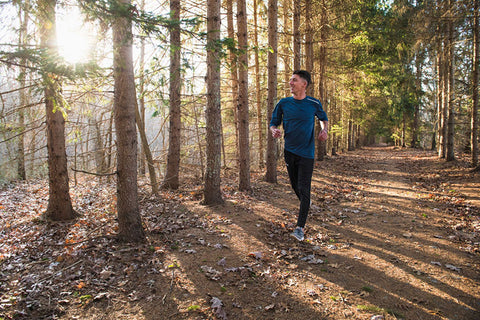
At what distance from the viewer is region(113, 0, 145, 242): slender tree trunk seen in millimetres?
3869

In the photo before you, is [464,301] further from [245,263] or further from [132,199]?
[132,199]

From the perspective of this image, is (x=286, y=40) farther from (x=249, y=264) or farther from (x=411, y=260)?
(x=249, y=264)

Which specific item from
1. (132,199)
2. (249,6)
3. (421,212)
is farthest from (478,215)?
(249,6)

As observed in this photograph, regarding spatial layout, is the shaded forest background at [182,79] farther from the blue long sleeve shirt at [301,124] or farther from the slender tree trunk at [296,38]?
the blue long sleeve shirt at [301,124]

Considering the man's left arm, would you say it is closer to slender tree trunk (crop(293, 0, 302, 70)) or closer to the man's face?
the man's face

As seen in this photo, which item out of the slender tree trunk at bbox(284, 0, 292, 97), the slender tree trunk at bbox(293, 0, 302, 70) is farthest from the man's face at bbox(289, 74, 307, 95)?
the slender tree trunk at bbox(284, 0, 292, 97)

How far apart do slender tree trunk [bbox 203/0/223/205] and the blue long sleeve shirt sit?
1.89 meters

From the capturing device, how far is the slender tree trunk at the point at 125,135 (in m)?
3.87

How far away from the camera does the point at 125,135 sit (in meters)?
3.96

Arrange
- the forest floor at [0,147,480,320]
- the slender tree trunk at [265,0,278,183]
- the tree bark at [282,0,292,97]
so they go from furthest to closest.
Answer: the tree bark at [282,0,292,97] < the slender tree trunk at [265,0,278,183] < the forest floor at [0,147,480,320]

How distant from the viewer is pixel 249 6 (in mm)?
12117

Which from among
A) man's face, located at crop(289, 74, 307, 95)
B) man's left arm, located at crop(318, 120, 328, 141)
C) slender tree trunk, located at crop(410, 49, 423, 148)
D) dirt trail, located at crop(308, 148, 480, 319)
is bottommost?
dirt trail, located at crop(308, 148, 480, 319)

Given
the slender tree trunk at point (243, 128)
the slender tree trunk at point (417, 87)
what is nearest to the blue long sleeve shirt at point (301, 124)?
the slender tree trunk at point (243, 128)

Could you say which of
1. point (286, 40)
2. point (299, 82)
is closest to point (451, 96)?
point (286, 40)
